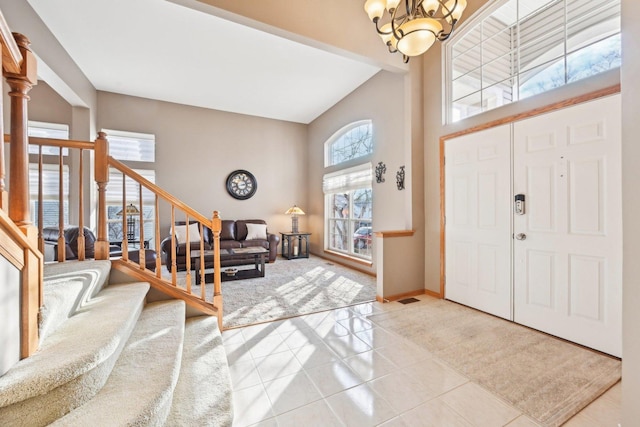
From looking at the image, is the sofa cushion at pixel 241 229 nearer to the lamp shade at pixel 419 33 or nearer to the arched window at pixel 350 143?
the arched window at pixel 350 143

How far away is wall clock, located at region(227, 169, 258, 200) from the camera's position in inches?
244

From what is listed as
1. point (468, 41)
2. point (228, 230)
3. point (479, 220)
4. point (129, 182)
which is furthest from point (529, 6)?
point (129, 182)

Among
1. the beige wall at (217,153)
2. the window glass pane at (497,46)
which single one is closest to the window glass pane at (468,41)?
the window glass pane at (497,46)

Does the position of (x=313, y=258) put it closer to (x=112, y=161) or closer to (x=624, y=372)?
(x=112, y=161)

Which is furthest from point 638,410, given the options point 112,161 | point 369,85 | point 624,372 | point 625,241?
point 369,85

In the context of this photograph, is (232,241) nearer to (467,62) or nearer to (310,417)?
(310,417)

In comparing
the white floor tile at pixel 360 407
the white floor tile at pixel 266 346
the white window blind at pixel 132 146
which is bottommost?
the white floor tile at pixel 360 407

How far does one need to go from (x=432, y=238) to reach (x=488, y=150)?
1.26m

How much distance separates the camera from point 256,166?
21.2 ft

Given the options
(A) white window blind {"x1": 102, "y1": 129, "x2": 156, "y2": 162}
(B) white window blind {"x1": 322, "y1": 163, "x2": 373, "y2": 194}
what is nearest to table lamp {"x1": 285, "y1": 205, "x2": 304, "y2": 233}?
(B) white window blind {"x1": 322, "y1": 163, "x2": 373, "y2": 194}

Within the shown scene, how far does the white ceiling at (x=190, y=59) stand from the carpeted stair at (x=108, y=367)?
9.56ft

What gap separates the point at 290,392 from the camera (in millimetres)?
1720

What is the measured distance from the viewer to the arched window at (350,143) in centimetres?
491

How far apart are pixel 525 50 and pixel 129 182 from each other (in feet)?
21.7
